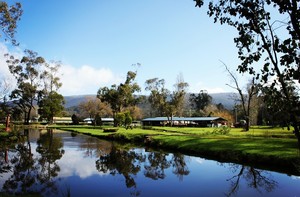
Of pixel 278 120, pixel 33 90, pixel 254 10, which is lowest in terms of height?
pixel 278 120

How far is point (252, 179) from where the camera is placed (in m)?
19.6

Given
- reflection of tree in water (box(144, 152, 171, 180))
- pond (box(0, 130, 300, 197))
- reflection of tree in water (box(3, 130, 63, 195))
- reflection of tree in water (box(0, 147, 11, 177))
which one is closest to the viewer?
pond (box(0, 130, 300, 197))

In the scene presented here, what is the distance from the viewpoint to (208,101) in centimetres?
16212

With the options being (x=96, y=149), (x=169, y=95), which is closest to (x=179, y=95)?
(x=169, y=95)

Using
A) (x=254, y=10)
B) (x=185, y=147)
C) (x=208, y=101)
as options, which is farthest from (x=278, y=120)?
(x=208, y=101)

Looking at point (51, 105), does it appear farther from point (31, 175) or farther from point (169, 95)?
point (31, 175)

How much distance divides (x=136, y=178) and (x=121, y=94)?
81790mm

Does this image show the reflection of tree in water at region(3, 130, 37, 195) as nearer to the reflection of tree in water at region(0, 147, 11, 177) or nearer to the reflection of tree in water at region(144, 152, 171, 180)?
the reflection of tree in water at region(0, 147, 11, 177)

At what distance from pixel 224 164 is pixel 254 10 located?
2103 cm

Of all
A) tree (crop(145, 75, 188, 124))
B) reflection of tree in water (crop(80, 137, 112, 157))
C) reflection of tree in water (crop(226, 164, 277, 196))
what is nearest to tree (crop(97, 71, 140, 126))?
tree (crop(145, 75, 188, 124))

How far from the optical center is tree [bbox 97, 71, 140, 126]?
10188cm

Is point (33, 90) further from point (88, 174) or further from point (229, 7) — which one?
point (229, 7)

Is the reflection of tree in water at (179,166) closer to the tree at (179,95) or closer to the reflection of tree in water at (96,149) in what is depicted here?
the reflection of tree in water at (96,149)

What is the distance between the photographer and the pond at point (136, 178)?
54.8 ft
